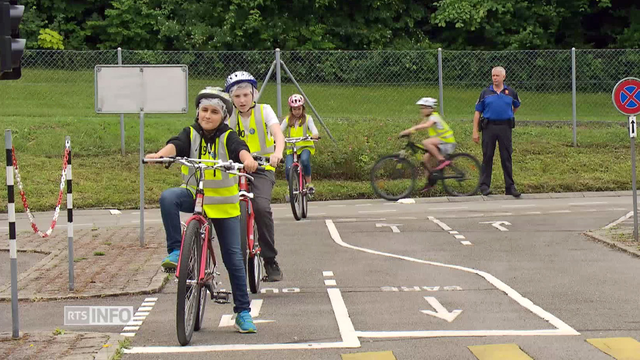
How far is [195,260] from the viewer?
8.03 m

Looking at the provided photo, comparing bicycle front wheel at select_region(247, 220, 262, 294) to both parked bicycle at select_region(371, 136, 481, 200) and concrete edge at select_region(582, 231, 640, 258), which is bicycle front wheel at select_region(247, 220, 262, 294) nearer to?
concrete edge at select_region(582, 231, 640, 258)

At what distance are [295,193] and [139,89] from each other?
3599mm

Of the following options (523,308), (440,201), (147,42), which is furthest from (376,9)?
(523,308)

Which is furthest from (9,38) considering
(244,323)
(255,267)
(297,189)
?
(297,189)

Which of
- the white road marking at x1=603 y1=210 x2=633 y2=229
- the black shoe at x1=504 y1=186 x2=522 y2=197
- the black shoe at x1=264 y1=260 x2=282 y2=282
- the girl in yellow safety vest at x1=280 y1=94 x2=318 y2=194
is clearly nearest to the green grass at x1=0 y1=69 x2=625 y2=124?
the black shoe at x1=504 y1=186 x2=522 y2=197

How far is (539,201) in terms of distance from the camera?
18.6 m

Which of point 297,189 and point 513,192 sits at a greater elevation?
point 297,189

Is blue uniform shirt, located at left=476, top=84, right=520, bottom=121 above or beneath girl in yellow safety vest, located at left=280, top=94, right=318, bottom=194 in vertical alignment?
above

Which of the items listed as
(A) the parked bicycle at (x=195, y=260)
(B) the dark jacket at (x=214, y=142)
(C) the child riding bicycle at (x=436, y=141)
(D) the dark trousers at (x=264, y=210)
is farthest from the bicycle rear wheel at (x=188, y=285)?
(C) the child riding bicycle at (x=436, y=141)

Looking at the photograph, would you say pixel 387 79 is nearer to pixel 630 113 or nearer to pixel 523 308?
pixel 630 113

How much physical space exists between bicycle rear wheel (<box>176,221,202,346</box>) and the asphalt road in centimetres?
15

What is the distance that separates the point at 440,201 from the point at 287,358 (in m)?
11.7

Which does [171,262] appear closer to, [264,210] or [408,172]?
[264,210]

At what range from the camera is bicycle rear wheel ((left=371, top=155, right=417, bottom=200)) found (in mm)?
18750
